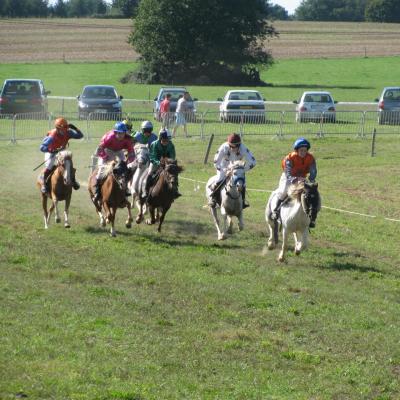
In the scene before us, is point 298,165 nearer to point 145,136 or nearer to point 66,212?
point 66,212

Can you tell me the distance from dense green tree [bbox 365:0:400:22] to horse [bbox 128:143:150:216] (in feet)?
390

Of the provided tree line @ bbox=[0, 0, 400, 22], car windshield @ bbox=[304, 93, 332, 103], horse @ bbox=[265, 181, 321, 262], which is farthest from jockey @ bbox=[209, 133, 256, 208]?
tree line @ bbox=[0, 0, 400, 22]

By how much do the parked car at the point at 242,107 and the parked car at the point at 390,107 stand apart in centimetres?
539

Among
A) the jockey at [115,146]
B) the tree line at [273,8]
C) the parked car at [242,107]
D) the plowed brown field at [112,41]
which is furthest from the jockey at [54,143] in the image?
the tree line at [273,8]

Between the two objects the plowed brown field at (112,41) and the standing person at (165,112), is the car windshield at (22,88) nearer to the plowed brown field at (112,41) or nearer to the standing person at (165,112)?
the standing person at (165,112)

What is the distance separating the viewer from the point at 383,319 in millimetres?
14820

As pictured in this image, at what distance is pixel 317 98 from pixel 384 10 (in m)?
89.8

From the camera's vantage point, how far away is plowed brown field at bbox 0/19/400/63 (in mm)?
93562

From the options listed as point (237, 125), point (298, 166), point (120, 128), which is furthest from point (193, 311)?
point (237, 125)

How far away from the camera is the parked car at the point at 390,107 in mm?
46906

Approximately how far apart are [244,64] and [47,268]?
59.1 metres

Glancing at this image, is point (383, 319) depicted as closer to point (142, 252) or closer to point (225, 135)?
point (142, 252)

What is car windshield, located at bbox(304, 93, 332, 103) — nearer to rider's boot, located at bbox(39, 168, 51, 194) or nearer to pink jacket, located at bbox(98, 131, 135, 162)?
pink jacket, located at bbox(98, 131, 135, 162)

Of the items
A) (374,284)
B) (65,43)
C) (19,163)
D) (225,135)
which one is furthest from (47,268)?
(65,43)
